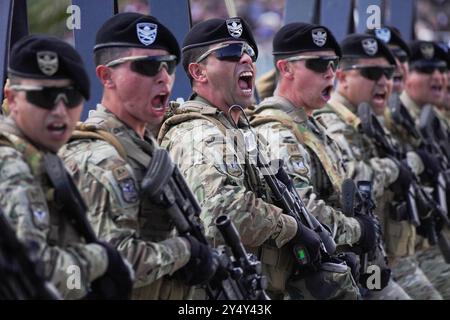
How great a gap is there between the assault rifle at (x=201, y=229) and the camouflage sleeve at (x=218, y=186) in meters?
0.33

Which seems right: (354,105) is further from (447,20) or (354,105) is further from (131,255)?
(447,20)

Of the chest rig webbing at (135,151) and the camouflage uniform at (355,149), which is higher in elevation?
the chest rig webbing at (135,151)

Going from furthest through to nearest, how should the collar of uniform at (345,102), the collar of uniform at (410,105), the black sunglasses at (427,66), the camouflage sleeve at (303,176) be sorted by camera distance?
the black sunglasses at (427,66), the collar of uniform at (410,105), the collar of uniform at (345,102), the camouflage sleeve at (303,176)

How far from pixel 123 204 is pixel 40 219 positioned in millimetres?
634

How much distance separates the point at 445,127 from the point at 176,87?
4890 mm

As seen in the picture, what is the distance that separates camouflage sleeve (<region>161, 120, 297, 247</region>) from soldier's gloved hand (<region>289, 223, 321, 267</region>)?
0.13m

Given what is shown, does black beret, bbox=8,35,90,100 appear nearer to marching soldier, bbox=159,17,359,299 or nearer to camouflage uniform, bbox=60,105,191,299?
camouflage uniform, bbox=60,105,191,299

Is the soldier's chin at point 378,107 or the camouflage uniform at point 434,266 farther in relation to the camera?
the camouflage uniform at point 434,266

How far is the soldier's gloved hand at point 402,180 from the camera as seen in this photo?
9.89 meters

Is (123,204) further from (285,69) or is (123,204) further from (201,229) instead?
(285,69)

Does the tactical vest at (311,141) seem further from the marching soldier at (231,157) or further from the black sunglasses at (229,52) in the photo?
the black sunglasses at (229,52)

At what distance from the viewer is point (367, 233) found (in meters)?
8.03

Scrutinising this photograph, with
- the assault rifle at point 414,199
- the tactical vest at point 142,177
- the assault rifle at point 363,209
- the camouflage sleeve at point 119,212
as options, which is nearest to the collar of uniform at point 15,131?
the camouflage sleeve at point 119,212
